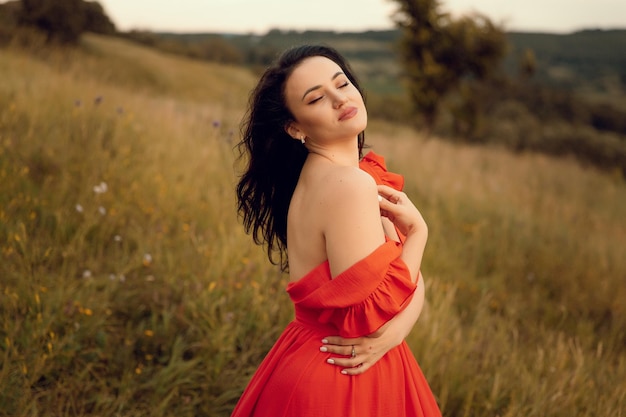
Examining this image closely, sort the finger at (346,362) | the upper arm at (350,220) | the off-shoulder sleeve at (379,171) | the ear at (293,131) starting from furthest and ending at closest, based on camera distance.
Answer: the off-shoulder sleeve at (379,171) < the ear at (293,131) < the finger at (346,362) < the upper arm at (350,220)

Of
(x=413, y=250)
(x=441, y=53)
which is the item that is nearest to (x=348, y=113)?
(x=413, y=250)

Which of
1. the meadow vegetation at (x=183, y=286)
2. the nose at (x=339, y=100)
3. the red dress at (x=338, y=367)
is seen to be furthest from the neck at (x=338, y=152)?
the meadow vegetation at (x=183, y=286)

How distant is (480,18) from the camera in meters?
17.1

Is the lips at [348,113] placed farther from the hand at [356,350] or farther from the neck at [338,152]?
the hand at [356,350]

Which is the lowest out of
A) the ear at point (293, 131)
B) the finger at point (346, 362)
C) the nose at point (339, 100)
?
the finger at point (346, 362)

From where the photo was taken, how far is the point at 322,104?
165 centimetres

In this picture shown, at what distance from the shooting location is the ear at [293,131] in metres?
1.72

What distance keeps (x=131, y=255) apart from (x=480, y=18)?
16.4 metres

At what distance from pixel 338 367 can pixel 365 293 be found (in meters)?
0.28

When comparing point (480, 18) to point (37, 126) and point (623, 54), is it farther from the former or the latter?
point (623, 54)

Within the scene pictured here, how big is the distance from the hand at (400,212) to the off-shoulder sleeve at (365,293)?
0.12 meters

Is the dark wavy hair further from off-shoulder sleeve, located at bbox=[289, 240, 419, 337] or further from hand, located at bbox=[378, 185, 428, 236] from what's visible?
off-shoulder sleeve, located at bbox=[289, 240, 419, 337]

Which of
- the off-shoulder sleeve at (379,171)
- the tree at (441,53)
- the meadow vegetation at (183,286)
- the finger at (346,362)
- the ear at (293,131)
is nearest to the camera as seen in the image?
A: the finger at (346,362)

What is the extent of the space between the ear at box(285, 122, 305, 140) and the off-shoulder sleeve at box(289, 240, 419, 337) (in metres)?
0.46
